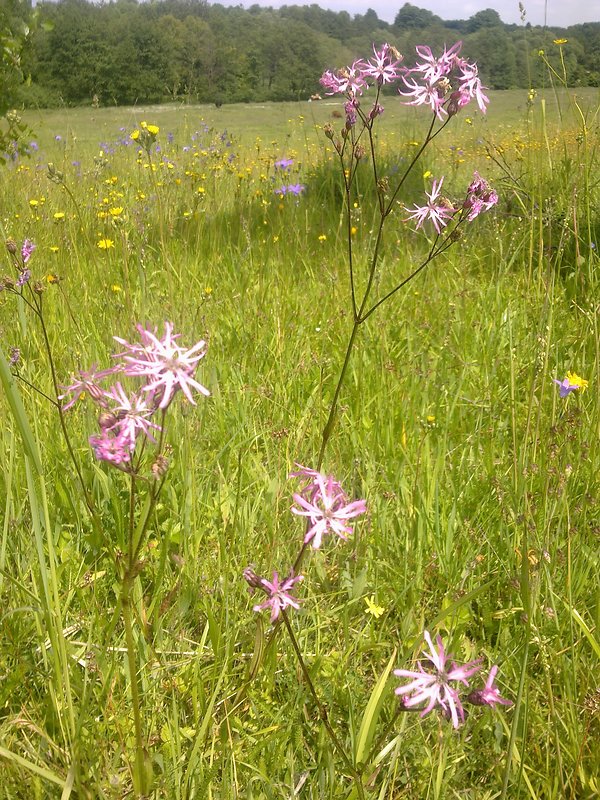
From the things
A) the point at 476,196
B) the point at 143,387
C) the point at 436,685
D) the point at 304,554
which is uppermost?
the point at 476,196

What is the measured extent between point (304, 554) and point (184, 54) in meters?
3.99

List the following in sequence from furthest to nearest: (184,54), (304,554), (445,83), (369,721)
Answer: (184,54)
(304,554)
(445,83)
(369,721)

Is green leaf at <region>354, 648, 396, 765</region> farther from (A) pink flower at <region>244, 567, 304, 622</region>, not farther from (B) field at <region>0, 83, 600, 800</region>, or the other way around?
(A) pink flower at <region>244, 567, 304, 622</region>

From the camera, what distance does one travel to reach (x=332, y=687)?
121 cm

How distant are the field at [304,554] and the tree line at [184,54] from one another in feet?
1.69

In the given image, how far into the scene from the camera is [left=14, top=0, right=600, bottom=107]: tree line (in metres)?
2.46

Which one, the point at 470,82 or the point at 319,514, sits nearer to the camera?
the point at 319,514

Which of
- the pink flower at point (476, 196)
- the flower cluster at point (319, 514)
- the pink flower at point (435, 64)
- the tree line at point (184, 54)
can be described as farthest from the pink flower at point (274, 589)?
the tree line at point (184, 54)

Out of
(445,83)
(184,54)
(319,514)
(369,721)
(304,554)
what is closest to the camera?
(319,514)

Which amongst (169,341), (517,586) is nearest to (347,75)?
(169,341)

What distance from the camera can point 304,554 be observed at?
52.1 inches

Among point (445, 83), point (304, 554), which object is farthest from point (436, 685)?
point (445, 83)

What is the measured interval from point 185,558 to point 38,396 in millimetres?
816

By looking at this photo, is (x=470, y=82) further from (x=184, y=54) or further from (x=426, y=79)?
(x=184, y=54)
